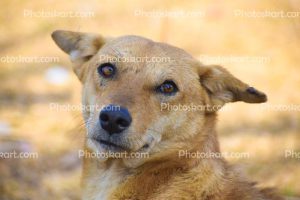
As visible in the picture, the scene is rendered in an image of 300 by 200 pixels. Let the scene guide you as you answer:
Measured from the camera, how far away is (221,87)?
17.0ft

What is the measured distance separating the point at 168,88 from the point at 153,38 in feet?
19.1

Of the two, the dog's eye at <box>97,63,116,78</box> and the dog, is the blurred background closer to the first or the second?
the dog

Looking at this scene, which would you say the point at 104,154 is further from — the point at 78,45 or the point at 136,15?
the point at 136,15

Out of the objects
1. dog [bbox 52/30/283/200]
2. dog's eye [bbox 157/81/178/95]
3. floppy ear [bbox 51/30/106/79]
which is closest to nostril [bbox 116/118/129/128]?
dog [bbox 52/30/283/200]

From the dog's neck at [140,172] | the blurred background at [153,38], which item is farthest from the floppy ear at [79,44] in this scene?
the blurred background at [153,38]

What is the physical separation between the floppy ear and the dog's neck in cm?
98

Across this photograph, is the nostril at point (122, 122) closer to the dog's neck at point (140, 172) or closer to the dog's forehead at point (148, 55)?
the dog's neck at point (140, 172)

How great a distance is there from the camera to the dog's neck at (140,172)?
4.81 metres

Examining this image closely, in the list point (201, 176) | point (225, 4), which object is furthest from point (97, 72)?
point (225, 4)

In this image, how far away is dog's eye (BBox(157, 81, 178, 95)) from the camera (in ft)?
16.6

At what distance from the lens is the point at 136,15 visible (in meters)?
11.5

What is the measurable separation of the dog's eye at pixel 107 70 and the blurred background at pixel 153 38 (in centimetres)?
205

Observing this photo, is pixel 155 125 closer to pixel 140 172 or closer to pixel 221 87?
pixel 140 172

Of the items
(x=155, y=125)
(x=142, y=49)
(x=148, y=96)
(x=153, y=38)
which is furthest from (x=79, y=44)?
(x=153, y=38)
